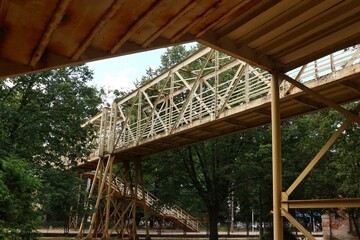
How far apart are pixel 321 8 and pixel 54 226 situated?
42.9 metres

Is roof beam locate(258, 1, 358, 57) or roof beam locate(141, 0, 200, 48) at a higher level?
roof beam locate(258, 1, 358, 57)

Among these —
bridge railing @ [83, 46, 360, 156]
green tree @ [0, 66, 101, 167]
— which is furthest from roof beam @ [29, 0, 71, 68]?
green tree @ [0, 66, 101, 167]

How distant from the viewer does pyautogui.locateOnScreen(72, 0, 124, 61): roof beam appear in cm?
457

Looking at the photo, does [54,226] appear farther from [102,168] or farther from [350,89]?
[350,89]

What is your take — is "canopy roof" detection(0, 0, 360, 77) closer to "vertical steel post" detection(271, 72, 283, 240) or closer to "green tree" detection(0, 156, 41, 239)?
"vertical steel post" detection(271, 72, 283, 240)

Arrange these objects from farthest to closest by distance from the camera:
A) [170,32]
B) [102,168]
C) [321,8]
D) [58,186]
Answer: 1. [102,168]
2. [58,186]
3. [321,8]
4. [170,32]

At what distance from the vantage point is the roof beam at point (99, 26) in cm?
457

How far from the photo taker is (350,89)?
465 inches

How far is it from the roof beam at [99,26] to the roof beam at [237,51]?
2.39m

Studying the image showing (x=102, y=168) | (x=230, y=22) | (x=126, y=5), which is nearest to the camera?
(x=126, y=5)

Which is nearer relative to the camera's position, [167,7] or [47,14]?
[47,14]

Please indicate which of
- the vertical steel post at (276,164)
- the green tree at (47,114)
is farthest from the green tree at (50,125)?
the vertical steel post at (276,164)

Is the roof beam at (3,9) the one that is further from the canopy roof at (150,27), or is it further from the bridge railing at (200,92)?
the bridge railing at (200,92)

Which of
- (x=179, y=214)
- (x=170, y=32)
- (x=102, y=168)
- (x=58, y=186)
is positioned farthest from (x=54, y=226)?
(x=170, y=32)
